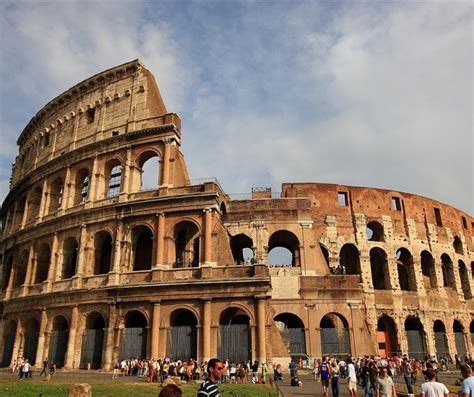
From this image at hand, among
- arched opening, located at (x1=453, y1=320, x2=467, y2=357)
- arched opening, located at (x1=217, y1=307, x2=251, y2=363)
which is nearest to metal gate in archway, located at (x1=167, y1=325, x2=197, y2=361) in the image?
arched opening, located at (x1=217, y1=307, x2=251, y2=363)

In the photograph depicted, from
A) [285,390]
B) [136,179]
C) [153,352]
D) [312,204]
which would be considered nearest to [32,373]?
[153,352]

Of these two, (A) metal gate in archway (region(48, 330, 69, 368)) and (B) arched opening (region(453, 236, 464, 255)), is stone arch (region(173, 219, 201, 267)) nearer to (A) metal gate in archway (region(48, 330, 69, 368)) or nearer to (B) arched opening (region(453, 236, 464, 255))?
(A) metal gate in archway (region(48, 330, 69, 368))

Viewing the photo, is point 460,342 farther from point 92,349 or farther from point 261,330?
point 92,349

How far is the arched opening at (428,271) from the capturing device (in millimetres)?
28944

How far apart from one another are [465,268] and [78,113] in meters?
30.3

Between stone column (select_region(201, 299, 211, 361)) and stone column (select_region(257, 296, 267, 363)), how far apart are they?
89.5 inches

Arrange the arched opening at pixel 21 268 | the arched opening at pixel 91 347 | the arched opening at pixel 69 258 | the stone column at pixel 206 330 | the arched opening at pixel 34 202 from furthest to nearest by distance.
A: the arched opening at pixel 34 202 → the arched opening at pixel 21 268 → the arched opening at pixel 69 258 → the arched opening at pixel 91 347 → the stone column at pixel 206 330

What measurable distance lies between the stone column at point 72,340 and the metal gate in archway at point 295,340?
1076 centimetres

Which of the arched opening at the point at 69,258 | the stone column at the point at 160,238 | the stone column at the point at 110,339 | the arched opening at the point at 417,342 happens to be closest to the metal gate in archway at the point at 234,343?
the stone column at the point at 160,238

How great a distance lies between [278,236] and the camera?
25.2 metres

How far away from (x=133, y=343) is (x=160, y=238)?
5.20 metres

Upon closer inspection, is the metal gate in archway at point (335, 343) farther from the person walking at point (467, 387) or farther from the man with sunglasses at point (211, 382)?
the man with sunglasses at point (211, 382)

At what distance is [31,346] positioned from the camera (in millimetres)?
23391

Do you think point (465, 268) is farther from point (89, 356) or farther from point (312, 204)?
point (89, 356)
